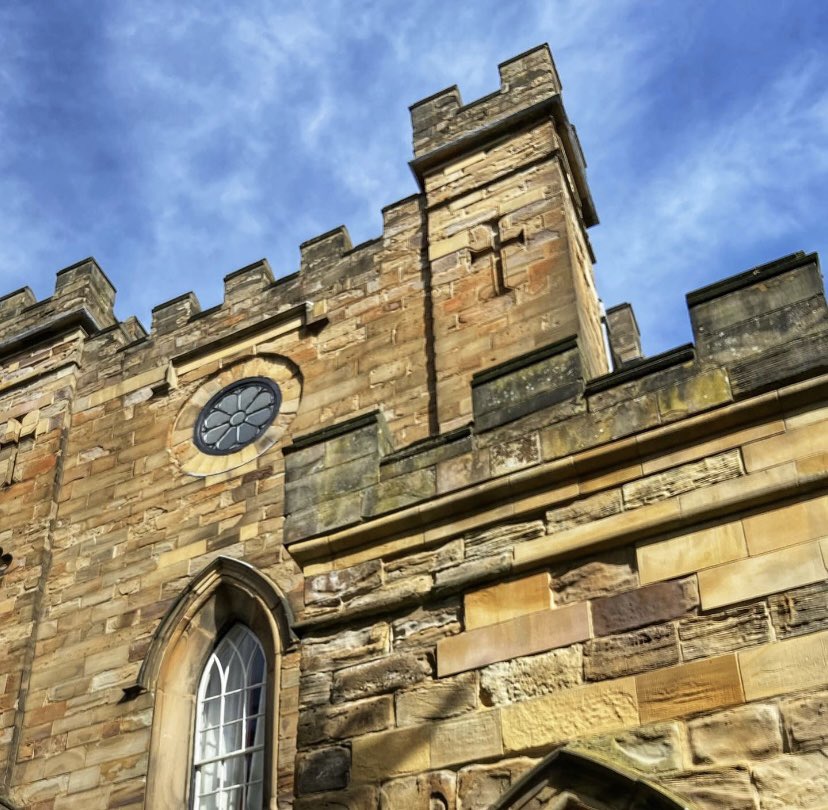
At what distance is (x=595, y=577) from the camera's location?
4.79 metres

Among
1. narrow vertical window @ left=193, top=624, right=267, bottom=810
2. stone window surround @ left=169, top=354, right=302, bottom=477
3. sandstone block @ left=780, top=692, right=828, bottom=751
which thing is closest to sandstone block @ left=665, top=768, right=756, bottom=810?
sandstone block @ left=780, top=692, right=828, bottom=751

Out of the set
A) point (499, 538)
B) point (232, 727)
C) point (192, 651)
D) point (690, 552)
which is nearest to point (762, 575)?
point (690, 552)

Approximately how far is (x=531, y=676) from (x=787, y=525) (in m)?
1.09

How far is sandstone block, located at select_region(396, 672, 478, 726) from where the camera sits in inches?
186

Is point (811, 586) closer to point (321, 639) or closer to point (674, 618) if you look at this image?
point (674, 618)

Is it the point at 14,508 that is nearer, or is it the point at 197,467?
the point at 197,467

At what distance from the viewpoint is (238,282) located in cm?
1345

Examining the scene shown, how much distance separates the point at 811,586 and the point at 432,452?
180cm

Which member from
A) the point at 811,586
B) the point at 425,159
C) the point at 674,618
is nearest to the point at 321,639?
the point at 674,618

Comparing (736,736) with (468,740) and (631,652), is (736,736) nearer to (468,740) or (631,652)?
(631,652)

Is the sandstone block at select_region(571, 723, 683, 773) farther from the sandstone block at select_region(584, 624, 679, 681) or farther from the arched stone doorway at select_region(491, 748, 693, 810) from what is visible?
the sandstone block at select_region(584, 624, 679, 681)

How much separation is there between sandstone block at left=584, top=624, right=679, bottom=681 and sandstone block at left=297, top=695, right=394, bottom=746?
0.85 m

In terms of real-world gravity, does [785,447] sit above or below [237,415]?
below

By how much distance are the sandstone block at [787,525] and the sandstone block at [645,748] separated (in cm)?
74
